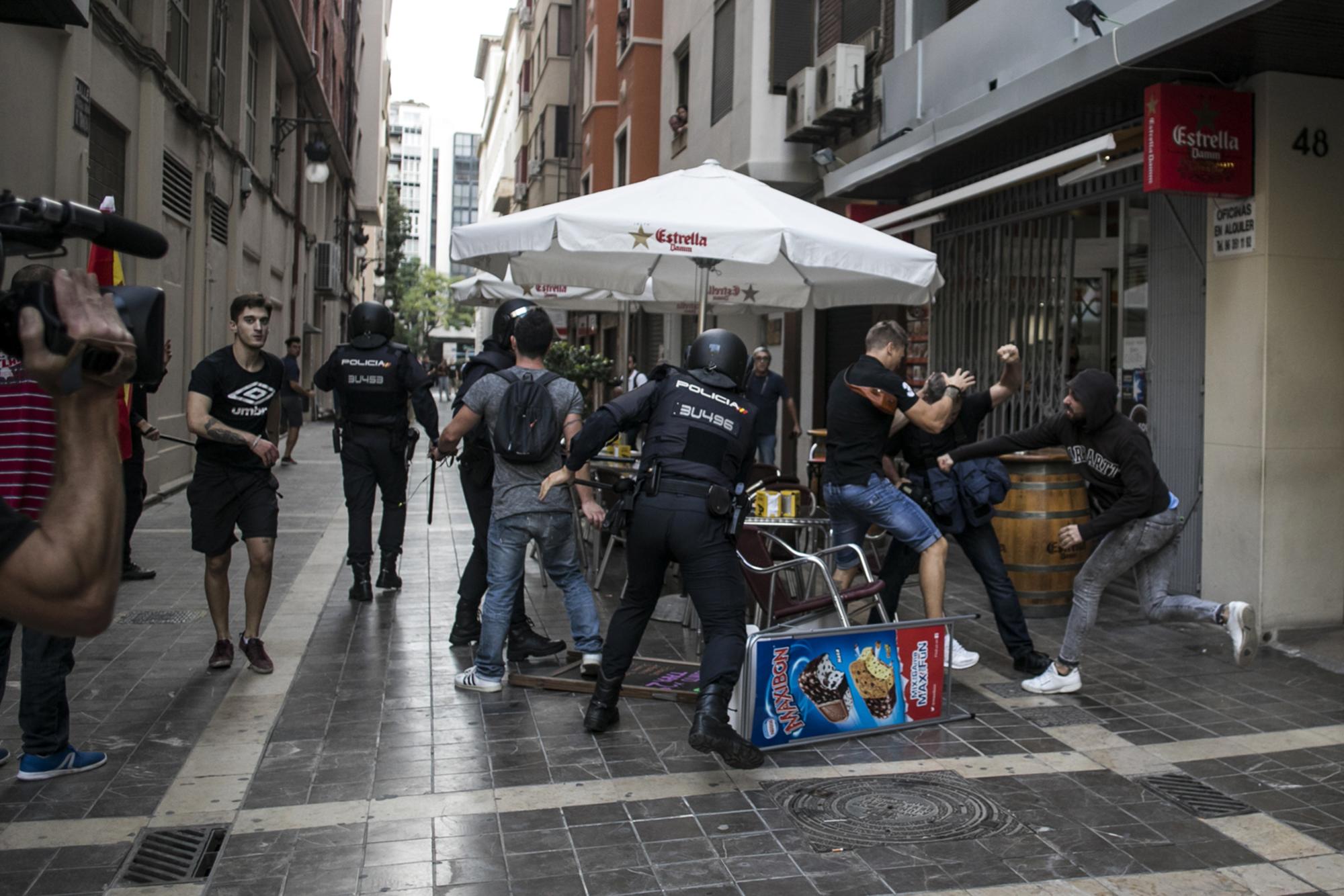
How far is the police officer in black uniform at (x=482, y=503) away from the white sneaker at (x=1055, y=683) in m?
2.44

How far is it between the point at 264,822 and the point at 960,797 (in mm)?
2509

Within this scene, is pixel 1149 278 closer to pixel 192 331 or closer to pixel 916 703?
pixel 916 703

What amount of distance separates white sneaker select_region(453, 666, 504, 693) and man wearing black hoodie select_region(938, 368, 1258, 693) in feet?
8.55

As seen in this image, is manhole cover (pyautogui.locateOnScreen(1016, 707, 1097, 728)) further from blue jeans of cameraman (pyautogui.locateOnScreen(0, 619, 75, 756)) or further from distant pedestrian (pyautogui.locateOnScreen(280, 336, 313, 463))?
distant pedestrian (pyautogui.locateOnScreen(280, 336, 313, 463))

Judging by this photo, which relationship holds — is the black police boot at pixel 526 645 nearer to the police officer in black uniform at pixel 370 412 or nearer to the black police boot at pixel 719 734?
the police officer in black uniform at pixel 370 412

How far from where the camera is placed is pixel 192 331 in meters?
15.4

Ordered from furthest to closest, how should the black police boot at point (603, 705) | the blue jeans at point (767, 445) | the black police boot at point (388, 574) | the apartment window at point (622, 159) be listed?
the apartment window at point (622, 159) < the blue jeans at point (767, 445) < the black police boot at point (388, 574) < the black police boot at point (603, 705)

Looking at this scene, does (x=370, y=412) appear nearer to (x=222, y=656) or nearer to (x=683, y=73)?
(x=222, y=656)

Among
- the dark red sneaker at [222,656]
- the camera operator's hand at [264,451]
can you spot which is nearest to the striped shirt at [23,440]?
the camera operator's hand at [264,451]

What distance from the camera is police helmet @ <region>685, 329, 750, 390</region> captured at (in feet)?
16.8

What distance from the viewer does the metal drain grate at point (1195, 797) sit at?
14.9 ft

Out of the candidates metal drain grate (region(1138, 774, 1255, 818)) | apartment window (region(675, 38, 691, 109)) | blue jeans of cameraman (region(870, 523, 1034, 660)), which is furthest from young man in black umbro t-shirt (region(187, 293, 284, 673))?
apartment window (region(675, 38, 691, 109))

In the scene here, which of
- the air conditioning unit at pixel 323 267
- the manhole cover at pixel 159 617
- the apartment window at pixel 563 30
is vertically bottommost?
the manhole cover at pixel 159 617

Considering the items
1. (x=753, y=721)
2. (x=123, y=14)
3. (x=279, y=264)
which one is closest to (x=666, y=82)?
(x=279, y=264)
